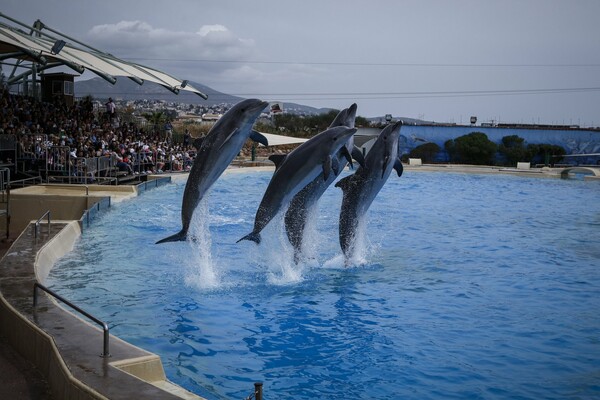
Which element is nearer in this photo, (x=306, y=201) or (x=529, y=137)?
(x=306, y=201)

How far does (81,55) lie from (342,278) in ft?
54.3

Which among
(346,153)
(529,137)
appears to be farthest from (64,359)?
(529,137)

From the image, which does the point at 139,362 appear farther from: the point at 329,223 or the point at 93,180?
the point at 93,180

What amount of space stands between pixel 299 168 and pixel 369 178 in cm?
167

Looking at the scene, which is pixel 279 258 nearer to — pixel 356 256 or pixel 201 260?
pixel 201 260

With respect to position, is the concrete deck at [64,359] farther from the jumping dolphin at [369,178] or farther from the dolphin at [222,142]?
the jumping dolphin at [369,178]

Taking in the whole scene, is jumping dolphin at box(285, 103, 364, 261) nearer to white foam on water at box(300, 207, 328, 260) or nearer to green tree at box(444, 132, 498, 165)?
white foam on water at box(300, 207, 328, 260)

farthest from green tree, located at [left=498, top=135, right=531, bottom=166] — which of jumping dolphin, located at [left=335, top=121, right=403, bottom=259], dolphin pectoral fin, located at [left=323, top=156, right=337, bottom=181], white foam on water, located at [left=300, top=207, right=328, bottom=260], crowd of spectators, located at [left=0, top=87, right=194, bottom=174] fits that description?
dolphin pectoral fin, located at [left=323, top=156, right=337, bottom=181]

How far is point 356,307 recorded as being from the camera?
808 cm

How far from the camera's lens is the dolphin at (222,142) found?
701cm

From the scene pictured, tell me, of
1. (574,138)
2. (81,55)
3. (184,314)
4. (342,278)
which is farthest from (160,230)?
(574,138)

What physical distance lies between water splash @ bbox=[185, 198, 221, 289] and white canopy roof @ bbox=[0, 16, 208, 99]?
942cm

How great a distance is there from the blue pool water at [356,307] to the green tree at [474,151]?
25225 millimetres

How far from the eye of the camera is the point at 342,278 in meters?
9.41
